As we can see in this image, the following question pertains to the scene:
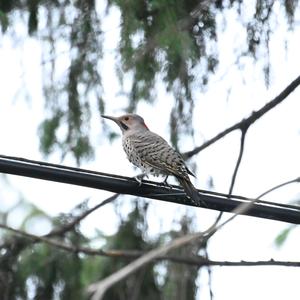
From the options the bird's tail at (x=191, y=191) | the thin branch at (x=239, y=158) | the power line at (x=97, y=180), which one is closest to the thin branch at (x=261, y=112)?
the thin branch at (x=239, y=158)

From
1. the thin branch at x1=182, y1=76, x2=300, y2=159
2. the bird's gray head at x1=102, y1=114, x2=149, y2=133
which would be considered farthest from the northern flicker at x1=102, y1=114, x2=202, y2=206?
the thin branch at x1=182, y1=76, x2=300, y2=159

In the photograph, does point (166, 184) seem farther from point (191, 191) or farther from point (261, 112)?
point (261, 112)

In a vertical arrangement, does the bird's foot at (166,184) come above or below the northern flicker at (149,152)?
below

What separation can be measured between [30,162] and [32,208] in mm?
3631

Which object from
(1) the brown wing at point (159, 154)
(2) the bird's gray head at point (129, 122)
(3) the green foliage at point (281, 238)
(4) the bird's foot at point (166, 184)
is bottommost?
(3) the green foliage at point (281, 238)

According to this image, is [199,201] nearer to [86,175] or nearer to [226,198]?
[226,198]

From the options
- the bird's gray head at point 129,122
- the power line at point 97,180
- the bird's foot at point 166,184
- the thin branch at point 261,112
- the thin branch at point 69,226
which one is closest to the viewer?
the power line at point 97,180

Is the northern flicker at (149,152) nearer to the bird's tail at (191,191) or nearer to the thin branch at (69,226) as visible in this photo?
the bird's tail at (191,191)

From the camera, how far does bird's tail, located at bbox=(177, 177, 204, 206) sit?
4.94 m

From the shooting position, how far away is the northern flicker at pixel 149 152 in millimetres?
5945

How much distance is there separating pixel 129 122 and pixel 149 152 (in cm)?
56

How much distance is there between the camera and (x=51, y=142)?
6.54m

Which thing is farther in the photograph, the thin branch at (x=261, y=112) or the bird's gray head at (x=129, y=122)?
the bird's gray head at (x=129, y=122)

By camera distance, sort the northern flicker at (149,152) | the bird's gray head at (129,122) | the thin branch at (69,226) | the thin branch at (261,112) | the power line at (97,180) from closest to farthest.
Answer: the power line at (97,180), the northern flicker at (149,152), the thin branch at (261,112), the thin branch at (69,226), the bird's gray head at (129,122)
